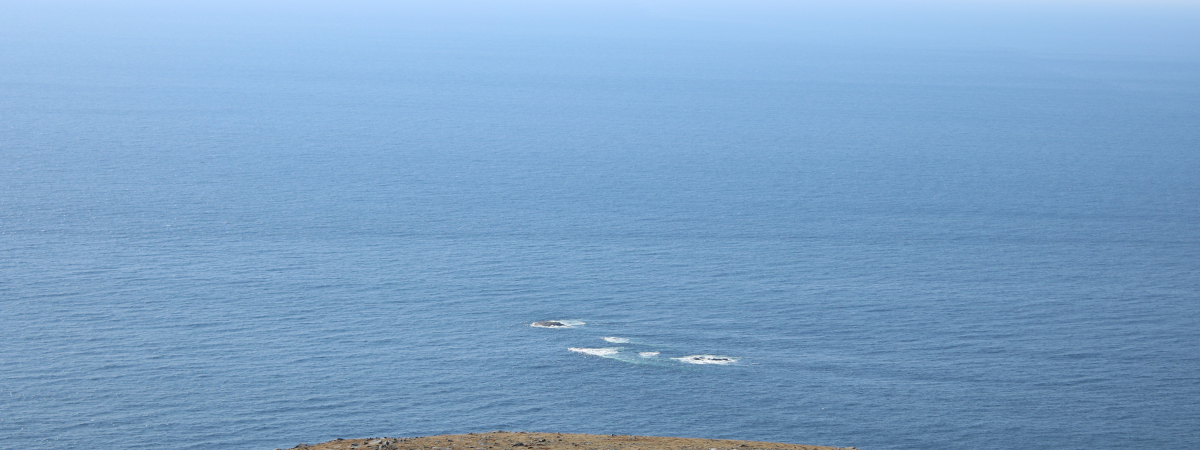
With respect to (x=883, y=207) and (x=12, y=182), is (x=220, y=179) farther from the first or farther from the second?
(x=883, y=207)

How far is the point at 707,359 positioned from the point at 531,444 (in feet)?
163

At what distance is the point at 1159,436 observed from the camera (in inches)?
3671

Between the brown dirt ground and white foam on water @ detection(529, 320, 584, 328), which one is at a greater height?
the brown dirt ground

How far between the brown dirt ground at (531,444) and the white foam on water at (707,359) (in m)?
44.2

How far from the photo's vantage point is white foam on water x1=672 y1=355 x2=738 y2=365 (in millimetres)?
104500

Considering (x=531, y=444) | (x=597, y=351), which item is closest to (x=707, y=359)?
(x=597, y=351)

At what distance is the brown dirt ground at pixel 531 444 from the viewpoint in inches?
2213

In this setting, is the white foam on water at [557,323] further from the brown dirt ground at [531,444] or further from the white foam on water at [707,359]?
the brown dirt ground at [531,444]

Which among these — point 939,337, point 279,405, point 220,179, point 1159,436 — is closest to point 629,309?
point 939,337

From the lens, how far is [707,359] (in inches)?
4141

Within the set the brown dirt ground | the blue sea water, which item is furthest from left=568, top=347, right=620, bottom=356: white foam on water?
the brown dirt ground

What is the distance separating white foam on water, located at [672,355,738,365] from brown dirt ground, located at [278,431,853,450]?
44196mm

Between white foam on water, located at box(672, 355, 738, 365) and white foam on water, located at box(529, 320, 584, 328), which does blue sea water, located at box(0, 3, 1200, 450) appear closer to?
white foam on water, located at box(672, 355, 738, 365)

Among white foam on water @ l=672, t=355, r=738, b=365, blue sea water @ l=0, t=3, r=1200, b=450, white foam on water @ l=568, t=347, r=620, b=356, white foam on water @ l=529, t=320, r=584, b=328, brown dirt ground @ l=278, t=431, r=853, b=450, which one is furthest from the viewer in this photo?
white foam on water @ l=529, t=320, r=584, b=328
